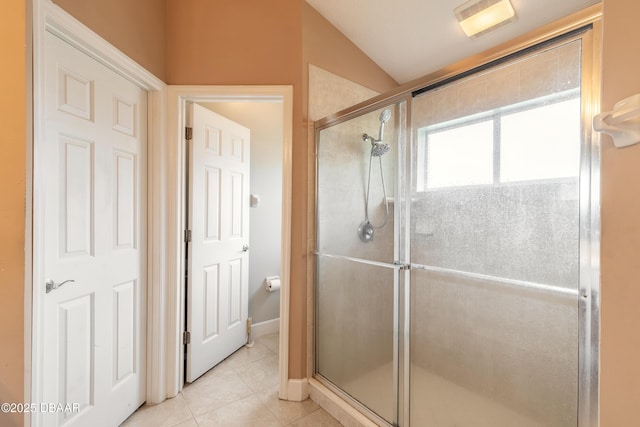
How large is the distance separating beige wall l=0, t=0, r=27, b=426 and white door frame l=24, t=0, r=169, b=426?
21 millimetres

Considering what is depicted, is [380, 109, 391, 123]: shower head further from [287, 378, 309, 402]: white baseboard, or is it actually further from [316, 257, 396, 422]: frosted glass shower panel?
[287, 378, 309, 402]: white baseboard

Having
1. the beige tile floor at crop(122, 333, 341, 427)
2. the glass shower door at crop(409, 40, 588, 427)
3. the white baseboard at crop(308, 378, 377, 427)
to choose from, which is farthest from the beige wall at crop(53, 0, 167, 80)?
the white baseboard at crop(308, 378, 377, 427)

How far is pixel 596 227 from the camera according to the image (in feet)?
2.77

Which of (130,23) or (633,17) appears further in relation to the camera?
(130,23)

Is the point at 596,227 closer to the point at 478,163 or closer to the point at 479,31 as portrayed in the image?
the point at 478,163

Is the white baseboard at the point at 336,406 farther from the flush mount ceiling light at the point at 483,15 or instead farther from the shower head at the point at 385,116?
the flush mount ceiling light at the point at 483,15

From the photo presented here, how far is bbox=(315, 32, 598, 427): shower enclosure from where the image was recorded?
93 centimetres

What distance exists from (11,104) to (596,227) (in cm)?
194

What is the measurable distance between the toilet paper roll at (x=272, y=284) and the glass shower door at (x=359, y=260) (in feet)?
3.43

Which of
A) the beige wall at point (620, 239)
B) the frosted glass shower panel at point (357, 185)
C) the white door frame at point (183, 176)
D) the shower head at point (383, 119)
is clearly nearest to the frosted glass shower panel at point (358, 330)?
the frosted glass shower panel at point (357, 185)

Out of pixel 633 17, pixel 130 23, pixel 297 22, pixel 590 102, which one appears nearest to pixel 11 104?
pixel 130 23

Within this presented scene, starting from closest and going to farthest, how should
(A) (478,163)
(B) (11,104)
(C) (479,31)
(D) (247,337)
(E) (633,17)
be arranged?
1. (E) (633,17)
2. (B) (11,104)
3. (A) (478,163)
4. (C) (479,31)
5. (D) (247,337)

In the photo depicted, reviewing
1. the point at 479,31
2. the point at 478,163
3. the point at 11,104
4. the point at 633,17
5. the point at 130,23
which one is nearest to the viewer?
the point at 633,17

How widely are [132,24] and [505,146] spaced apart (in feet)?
6.45
